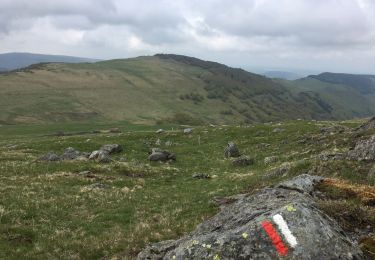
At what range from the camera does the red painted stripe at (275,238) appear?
10.0m

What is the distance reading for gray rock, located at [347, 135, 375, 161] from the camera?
28047 millimetres

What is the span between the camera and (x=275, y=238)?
33.8 feet

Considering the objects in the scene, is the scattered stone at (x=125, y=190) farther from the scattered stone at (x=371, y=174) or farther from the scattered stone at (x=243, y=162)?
the scattered stone at (x=371, y=174)

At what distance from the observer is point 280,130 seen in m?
68.8

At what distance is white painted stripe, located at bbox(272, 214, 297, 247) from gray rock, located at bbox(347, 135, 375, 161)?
19.1m

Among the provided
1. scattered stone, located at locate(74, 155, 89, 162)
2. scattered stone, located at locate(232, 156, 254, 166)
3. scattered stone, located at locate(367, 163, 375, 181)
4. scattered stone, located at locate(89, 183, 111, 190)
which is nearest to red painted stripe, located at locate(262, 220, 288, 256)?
scattered stone, located at locate(367, 163, 375, 181)

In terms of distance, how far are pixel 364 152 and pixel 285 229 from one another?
20.7 metres

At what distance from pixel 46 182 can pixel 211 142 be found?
118 feet

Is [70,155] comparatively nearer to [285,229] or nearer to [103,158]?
[103,158]

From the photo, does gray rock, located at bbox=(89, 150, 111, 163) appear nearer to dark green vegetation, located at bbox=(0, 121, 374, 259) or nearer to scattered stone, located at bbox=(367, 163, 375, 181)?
dark green vegetation, located at bbox=(0, 121, 374, 259)

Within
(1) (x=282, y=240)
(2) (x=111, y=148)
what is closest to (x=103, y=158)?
(2) (x=111, y=148)

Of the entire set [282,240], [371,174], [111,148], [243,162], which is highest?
[282,240]

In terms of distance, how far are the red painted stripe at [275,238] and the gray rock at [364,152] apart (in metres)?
19.4

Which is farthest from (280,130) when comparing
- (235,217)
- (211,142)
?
(235,217)
